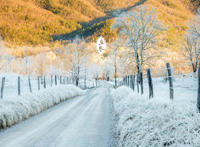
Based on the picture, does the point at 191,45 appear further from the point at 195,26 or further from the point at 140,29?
the point at 140,29

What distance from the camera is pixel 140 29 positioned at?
50.5 feet

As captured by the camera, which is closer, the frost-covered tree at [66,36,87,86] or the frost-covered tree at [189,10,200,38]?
the frost-covered tree at [189,10,200,38]

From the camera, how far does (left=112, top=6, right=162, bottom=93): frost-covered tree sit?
1491cm

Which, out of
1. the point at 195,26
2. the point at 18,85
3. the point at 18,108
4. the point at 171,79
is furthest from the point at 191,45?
the point at 18,108

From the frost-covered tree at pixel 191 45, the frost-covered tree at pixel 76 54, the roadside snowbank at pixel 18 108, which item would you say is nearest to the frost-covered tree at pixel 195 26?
the frost-covered tree at pixel 191 45

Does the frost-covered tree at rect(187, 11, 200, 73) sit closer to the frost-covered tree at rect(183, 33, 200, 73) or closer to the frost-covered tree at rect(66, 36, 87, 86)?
the frost-covered tree at rect(183, 33, 200, 73)

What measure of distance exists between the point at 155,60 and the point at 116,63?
22.3m

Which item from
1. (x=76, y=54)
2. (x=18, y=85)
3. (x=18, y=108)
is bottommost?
(x=18, y=108)

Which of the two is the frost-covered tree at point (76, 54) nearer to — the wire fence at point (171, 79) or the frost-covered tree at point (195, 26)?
the wire fence at point (171, 79)

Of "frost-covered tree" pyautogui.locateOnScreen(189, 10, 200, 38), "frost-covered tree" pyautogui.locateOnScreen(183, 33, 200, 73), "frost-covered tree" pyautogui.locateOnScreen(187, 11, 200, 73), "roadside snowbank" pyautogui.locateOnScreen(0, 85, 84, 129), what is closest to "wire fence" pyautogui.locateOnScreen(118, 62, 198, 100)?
"roadside snowbank" pyautogui.locateOnScreen(0, 85, 84, 129)

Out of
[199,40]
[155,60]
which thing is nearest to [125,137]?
[155,60]

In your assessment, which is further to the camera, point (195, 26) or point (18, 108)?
point (195, 26)

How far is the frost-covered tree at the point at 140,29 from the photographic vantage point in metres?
14.9

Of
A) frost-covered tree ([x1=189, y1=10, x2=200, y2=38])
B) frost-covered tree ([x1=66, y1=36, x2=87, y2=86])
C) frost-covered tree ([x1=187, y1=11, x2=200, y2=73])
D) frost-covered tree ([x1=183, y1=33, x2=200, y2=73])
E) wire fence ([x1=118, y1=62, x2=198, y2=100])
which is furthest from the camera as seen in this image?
frost-covered tree ([x1=66, y1=36, x2=87, y2=86])
